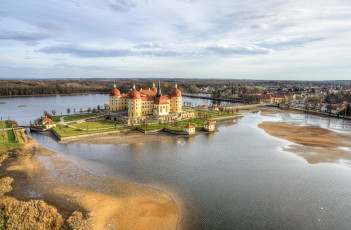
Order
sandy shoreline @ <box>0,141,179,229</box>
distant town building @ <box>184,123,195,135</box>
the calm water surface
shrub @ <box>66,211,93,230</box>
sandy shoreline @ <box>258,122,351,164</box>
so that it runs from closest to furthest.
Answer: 1. shrub @ <box>66,211,93,230</box>
2. sandy shoreline @ <box>0,141,179,229</box>
3. the calm water surface
4. sandy shoreline @ <box>258,122,351,164</box>
5. distant town building @ <box>184,123,195,135</box>

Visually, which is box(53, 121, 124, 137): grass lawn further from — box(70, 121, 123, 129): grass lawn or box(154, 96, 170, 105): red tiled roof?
box(154, 96, 170, 105): red tiled roof

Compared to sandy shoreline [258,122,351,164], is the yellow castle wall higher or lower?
higher

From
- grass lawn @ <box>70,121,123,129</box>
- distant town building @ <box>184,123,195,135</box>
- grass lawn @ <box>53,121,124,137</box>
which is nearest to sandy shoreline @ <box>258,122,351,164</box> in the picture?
distant town building @ <box>184,123,195,135</box>

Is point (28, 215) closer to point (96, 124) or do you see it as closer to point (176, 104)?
point (96, 124)

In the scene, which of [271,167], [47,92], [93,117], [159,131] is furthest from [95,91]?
[271,167]

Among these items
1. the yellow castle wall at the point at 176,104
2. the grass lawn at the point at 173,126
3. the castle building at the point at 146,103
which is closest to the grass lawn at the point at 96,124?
the castle building at the point at 146,103
